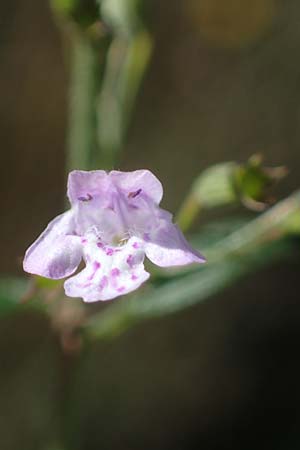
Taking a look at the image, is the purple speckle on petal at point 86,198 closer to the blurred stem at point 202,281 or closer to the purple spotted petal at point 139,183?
the purple spotted petal at point 139,183

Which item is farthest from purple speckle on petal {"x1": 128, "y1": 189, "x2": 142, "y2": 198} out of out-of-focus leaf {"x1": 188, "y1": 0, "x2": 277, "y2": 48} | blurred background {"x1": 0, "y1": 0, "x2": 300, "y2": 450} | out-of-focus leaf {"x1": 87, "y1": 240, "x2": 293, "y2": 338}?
out-of-focus leaf {"x1": 188, "y1": 0, "x2": 277, "y2": 48}

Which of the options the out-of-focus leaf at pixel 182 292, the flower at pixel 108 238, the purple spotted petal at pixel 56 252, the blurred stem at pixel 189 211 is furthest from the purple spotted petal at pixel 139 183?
the out-of-focus leaf at pixel 182 292

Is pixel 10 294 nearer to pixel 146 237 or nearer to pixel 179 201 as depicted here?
pixel 146 237

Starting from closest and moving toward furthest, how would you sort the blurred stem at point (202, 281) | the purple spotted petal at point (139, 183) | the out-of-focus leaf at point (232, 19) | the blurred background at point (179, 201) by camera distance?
the purple spotted petal at point (139, 183)
the blurred stem at point (202, 281)
the blurred background at point (179, 201)
the out-of-focus leaf at point (232, 19)

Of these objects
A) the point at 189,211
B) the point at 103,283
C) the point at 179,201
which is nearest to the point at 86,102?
the point at 189,211

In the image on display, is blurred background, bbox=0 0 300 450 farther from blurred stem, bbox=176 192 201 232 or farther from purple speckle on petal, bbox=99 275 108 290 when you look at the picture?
purple speckle on petal, bbox=99 275 108 290

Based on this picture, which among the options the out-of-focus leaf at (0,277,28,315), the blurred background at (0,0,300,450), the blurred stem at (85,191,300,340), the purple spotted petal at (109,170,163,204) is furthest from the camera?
the blurred background at (0,0,300,450)
